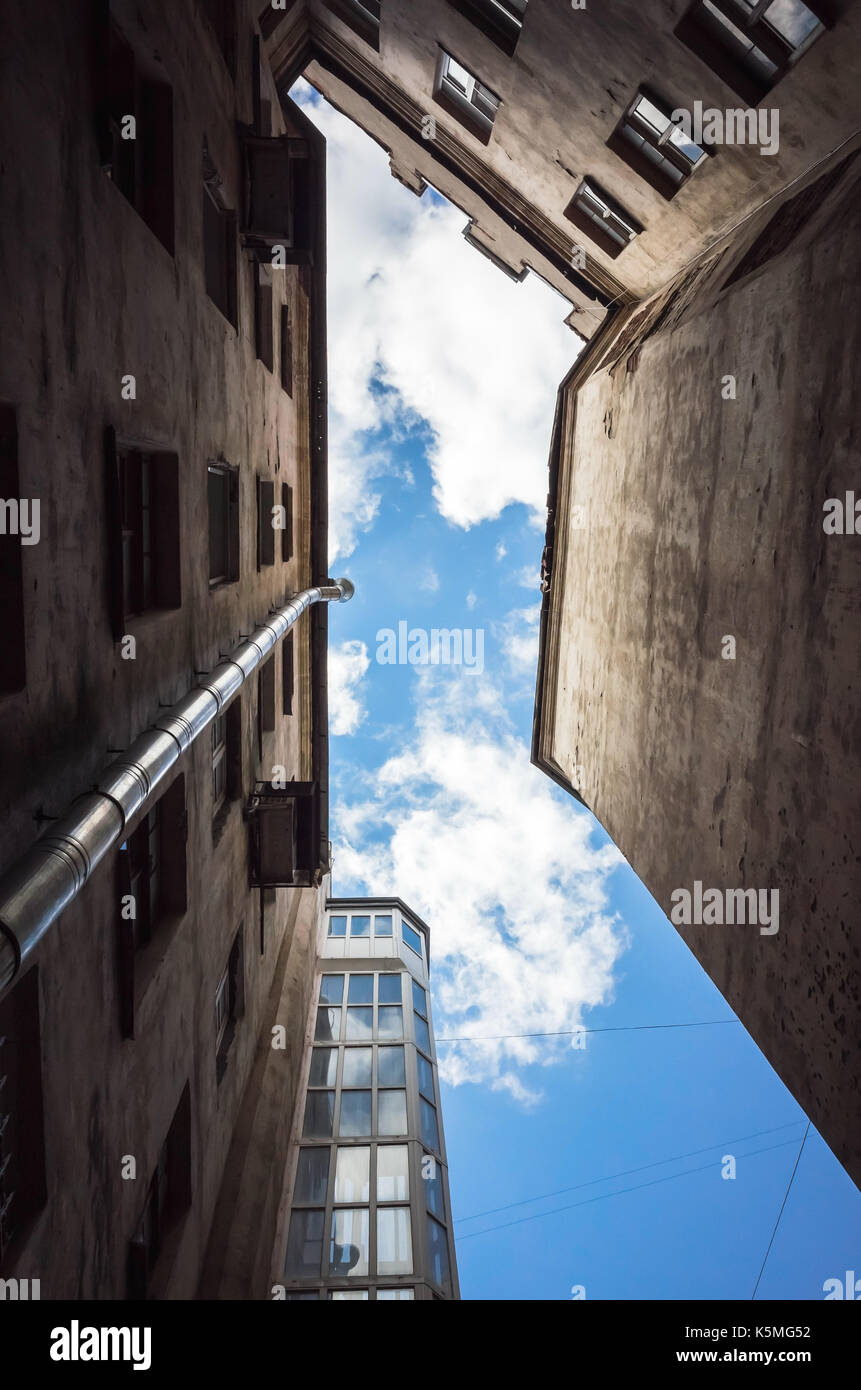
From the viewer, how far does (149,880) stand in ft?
32.5

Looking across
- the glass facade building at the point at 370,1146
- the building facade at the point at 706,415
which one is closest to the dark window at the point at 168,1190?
the glass facade building at the point at 370,1146

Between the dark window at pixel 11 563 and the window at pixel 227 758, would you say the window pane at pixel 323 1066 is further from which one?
the dark window at pixel 11 563

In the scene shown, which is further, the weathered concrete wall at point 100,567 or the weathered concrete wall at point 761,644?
the weathered concrete wall at point 761,644

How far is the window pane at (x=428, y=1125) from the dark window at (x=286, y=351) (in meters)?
21.1

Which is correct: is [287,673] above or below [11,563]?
above

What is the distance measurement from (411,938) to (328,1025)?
775 centimetres

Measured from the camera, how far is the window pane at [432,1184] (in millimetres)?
20109

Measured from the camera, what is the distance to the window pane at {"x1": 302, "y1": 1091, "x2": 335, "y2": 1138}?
21391 millimetres

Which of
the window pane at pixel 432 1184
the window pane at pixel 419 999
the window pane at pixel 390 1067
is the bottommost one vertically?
the window pane at pixel 432 1184

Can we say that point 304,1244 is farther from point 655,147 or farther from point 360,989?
point 655,147

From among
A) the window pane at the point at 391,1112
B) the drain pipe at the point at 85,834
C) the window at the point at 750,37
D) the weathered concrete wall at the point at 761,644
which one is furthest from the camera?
the window pane at the point at 391,1112

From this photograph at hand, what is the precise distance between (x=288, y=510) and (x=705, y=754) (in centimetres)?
1376

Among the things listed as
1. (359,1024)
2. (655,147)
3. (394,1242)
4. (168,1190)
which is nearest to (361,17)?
(655,147)
